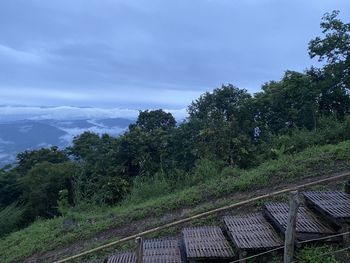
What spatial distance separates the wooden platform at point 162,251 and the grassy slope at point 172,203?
2.06 meters

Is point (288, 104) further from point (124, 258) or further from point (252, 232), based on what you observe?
point (124, 258)

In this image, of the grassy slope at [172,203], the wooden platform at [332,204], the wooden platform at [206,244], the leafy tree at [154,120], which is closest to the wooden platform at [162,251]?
the wooden platform at [206,244]

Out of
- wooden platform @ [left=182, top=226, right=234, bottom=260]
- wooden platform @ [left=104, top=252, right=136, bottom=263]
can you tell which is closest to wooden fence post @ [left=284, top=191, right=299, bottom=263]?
wooden platform @ [left=182, top=226, right=234, bottom=260]

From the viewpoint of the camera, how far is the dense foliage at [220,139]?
10117 mm

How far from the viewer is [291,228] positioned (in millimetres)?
3559

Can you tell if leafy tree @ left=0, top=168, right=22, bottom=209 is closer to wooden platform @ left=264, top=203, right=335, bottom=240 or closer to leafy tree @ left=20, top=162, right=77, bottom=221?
leafy tree @ left=20, top=162, right=77, bottom=221

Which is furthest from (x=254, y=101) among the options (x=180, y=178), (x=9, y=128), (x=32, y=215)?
(x=9, y=128)

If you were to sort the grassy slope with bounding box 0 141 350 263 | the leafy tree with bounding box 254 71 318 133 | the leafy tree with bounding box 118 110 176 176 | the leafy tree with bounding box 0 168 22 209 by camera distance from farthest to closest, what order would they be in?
the leafy tree with bounding box 0 168 22 209 < the leafy tree with bounding box 254 71 318 133 < the leafy tree with bounding box 118 110 176 176 < the grassy slope with bounding box 0 141 350 263

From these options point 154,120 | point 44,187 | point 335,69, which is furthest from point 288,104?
point 44,187

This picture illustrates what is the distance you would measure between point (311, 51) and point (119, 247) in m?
14.1

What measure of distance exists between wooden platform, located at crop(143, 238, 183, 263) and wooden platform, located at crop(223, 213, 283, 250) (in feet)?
2.33

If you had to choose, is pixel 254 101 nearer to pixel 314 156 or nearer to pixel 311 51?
pixel 311 51

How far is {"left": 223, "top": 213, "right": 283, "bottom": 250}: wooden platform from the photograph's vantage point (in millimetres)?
3932

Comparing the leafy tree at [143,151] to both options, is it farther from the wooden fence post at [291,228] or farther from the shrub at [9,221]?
the wooden fence post at [291,228]
